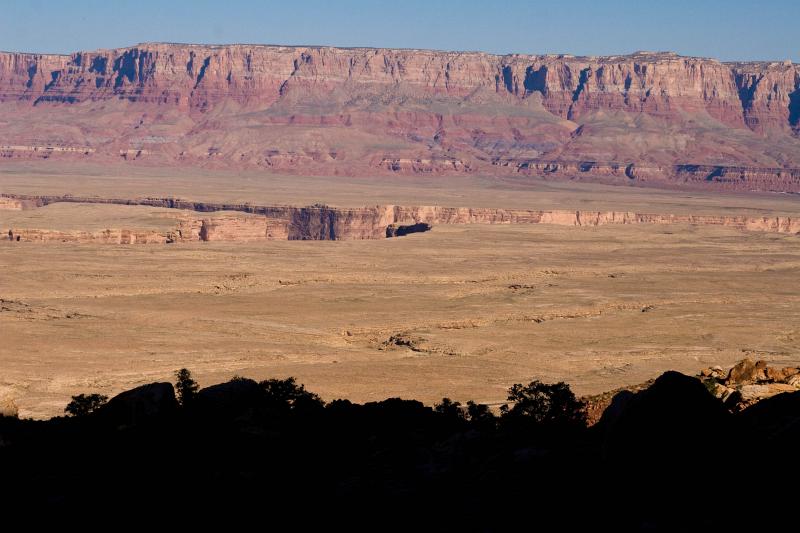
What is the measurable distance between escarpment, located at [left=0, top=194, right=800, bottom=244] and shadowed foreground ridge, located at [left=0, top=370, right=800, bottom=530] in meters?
73.5

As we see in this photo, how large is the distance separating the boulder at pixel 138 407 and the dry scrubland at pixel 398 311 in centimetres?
1464

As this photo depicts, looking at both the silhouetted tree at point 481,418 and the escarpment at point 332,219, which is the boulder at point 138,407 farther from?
the escarpment at point 332,219

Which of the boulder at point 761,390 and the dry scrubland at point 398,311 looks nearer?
the boulder at point 761,390

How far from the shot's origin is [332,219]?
390 ft

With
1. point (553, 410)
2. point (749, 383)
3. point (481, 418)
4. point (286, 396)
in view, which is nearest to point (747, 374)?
point (749, 383)

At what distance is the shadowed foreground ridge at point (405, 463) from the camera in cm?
1586

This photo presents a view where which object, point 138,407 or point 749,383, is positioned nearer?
point 138,407

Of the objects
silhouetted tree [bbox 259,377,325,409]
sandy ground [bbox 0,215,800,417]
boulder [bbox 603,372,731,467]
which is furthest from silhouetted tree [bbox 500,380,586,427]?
sandy ground [bbox 0,215,800,417]

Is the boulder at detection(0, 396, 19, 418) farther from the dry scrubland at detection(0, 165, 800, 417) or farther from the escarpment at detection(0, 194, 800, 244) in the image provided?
the escarpment at detection(0, 194, 800, 244)

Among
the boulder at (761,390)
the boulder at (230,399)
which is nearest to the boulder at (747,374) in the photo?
the boulder at (761,390)

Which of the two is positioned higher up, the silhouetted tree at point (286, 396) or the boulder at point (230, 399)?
the boulder at point (230, 399)

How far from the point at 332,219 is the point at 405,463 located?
100 metres

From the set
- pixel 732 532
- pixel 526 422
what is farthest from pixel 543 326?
pixel 732 532

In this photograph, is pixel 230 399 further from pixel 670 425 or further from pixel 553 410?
pixel 670 425
